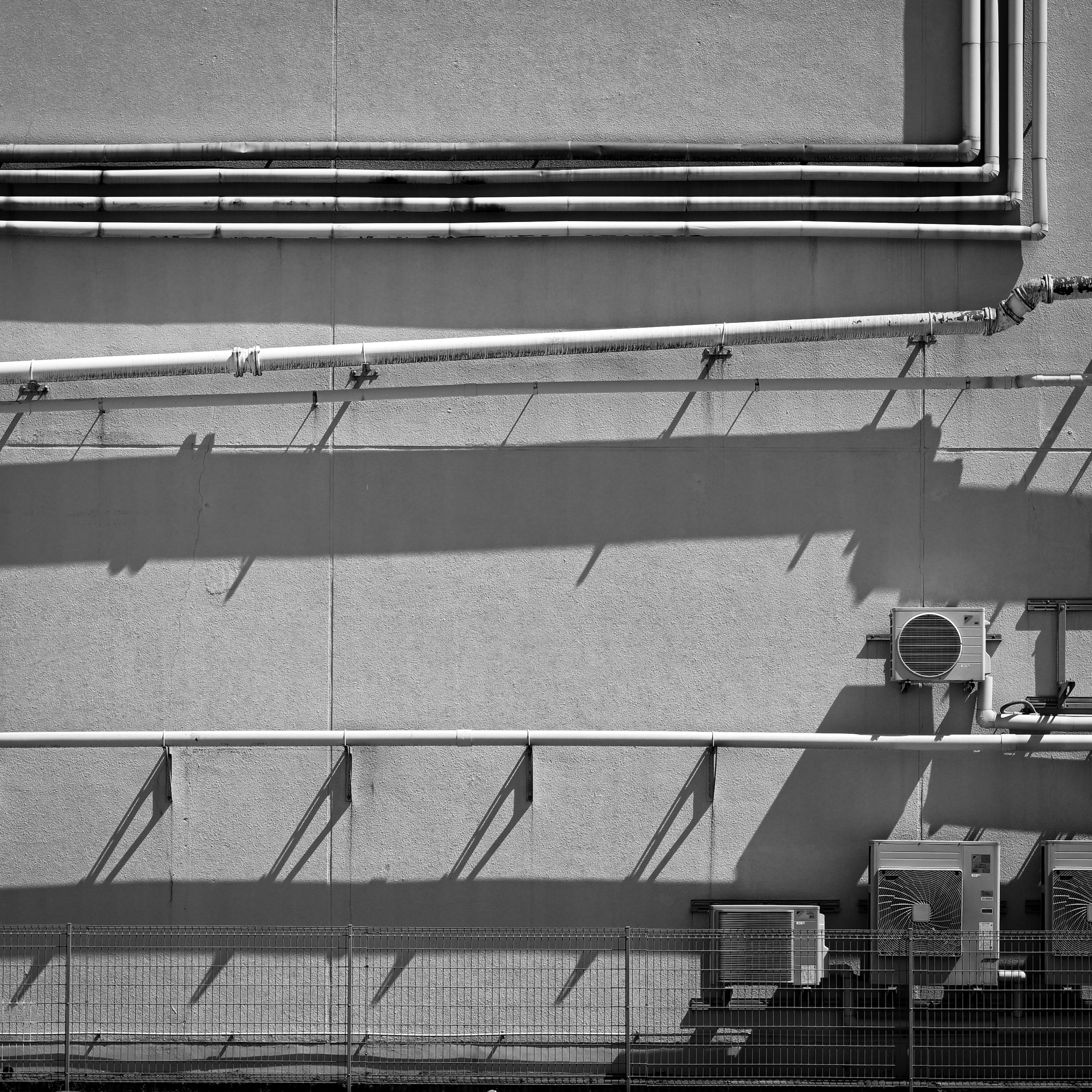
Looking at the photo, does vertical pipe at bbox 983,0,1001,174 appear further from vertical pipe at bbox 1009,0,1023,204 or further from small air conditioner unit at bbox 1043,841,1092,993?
small air conditioner unit at bbox 1043,841,1092,993

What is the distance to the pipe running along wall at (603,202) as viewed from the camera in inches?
291

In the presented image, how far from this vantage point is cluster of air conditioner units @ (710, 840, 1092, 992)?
6945 mm

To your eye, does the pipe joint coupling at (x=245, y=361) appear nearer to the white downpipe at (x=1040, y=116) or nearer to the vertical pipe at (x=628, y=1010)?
the vertical pipe at (x=628, y=1010)

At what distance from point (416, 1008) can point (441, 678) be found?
229cm

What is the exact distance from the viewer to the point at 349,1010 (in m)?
6.53

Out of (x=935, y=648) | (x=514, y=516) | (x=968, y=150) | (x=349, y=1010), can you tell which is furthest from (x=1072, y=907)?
(x=968, y=150)

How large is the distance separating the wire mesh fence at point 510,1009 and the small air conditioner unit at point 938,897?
154 millimetres

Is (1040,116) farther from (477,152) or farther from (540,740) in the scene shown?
(540,740)

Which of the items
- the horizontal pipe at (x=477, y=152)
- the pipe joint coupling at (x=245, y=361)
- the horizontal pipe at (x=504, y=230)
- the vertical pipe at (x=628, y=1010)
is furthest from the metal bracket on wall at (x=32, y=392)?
the vertical pipe at (x=628, y=1010)

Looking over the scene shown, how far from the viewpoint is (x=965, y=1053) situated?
7117 mm

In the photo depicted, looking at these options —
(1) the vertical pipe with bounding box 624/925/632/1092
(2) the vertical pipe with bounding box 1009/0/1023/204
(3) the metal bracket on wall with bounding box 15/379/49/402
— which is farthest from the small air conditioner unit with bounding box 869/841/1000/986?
(3) the metal bracket on wall with bounding box 15/379/49/402

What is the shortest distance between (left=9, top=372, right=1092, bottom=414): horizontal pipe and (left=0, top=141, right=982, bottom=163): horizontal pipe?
1.64m

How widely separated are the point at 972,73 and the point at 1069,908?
5958 mm

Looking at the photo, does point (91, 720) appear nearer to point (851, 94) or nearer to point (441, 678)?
point (441, 678)
